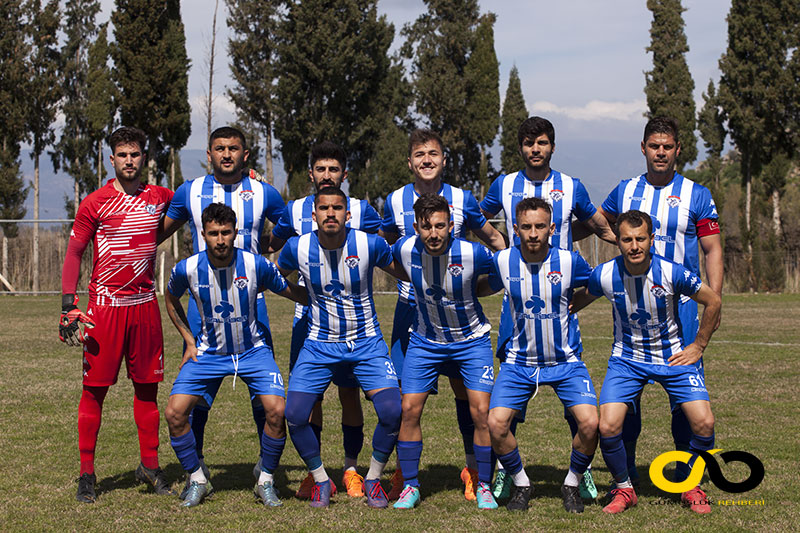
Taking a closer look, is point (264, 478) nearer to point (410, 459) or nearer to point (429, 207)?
point (410, 459)

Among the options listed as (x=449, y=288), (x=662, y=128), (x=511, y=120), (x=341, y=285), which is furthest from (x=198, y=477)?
(x=511, y=120)

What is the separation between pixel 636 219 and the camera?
499 cm

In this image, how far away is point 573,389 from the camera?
5.01 meters

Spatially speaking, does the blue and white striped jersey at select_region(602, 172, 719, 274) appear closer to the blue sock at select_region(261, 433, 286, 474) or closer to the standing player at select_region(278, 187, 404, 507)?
the standing player at select_region(278, 187, 404, 507)

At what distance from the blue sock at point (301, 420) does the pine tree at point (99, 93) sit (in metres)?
32.1

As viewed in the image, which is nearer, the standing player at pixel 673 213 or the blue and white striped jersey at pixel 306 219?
the standing player at pixel 673 213

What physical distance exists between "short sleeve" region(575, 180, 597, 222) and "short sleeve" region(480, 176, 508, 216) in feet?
1.68

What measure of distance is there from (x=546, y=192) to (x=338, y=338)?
5.58 feet

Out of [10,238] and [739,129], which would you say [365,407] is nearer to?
[10,238]

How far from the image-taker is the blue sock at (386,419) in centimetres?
516

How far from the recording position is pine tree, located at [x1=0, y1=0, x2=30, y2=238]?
33.3 metres

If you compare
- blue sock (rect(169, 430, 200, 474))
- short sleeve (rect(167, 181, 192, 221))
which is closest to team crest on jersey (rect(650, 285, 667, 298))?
blue sock (rect(169, 430, 200, 474))

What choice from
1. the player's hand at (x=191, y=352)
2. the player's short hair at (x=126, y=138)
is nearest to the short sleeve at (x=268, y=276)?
the player's hand at (x=191, y=352)

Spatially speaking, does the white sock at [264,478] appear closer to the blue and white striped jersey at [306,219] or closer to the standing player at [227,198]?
the standing player at [227,198]
